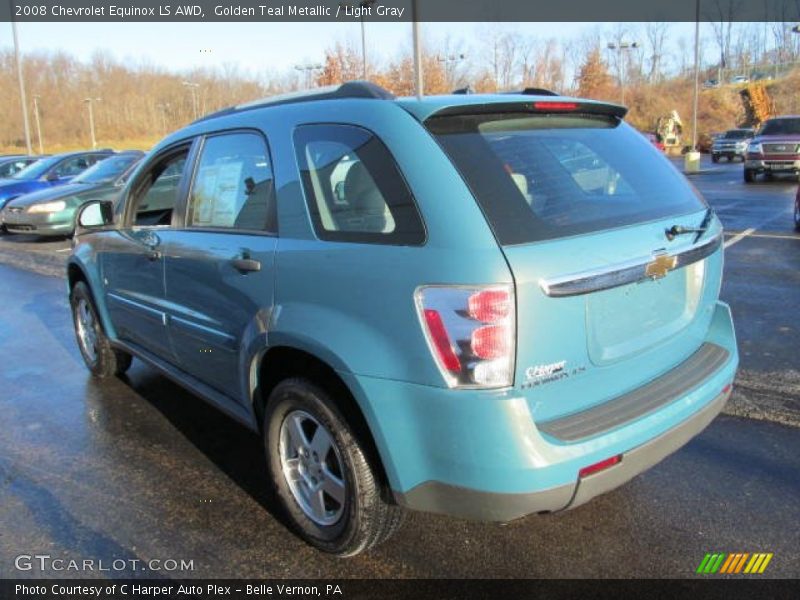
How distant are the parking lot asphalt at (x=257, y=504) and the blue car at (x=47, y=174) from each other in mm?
11828

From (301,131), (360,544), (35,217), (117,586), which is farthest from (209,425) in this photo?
(35,217)

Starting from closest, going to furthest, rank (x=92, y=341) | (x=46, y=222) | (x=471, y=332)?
(x=471, y=332) → (x=92, y=341) → (x=46, y=222)

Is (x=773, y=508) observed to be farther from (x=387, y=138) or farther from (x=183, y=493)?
(x=183, y=493)

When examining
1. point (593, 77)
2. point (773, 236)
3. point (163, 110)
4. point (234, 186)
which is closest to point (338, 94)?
point (234, 186)

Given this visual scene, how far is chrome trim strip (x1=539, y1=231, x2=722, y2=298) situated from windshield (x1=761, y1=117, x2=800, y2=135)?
69.3 feet

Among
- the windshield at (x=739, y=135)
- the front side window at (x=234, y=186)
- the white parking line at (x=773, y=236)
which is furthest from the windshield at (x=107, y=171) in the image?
the windshield at (x=739, y=135)

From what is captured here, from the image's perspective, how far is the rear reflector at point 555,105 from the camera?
Result: 267cm

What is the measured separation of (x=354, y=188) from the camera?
2539mm

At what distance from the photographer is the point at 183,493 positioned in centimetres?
330

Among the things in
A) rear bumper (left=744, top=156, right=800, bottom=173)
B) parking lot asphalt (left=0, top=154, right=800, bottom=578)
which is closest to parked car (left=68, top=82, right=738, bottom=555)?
parking lot asphalt (left=0, top=154, right=800, bottom=578)

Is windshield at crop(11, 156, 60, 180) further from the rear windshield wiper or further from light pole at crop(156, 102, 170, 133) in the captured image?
light pole at crop(156, 102, 170, 133)

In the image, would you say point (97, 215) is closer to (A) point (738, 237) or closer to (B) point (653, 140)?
(A) point (738, 237)

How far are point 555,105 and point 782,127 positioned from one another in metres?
21.2

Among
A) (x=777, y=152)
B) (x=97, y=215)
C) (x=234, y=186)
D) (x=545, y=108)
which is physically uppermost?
(x=545, y=108)
